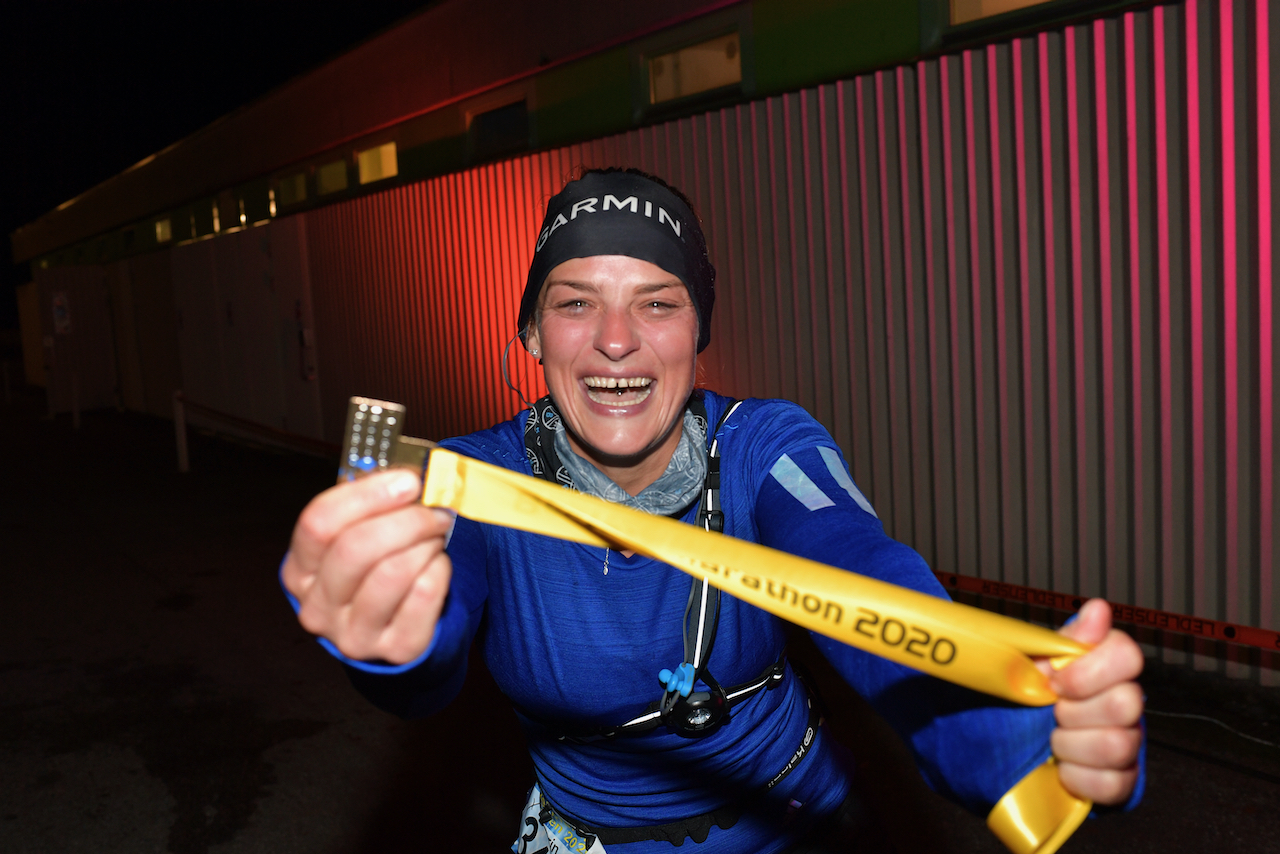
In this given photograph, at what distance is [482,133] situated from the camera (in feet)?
29.6

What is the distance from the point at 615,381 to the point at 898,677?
876mm

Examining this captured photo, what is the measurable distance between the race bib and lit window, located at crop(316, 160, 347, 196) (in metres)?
10.8

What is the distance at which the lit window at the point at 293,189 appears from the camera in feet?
40.0

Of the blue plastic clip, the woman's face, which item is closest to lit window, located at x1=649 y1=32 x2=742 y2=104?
the woman's face

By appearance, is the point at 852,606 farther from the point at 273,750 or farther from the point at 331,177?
the point at 331,177

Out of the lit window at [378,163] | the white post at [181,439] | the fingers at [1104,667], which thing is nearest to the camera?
the fingers at [1104,667]

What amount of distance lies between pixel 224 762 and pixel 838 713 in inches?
122

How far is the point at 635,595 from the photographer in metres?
1.67

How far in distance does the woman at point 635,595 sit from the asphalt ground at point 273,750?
1.36ft

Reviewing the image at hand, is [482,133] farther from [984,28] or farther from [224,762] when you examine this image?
[224,762]

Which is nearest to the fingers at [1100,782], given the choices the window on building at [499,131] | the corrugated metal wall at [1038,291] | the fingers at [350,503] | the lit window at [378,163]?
the fingers at [350,503]

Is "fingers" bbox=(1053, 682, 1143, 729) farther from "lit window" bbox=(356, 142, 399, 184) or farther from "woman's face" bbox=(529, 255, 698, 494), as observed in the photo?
"lit window" bbox=(356, 142, 399, 184)

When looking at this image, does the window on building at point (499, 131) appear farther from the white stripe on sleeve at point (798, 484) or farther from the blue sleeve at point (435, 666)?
the blue sleeve at point (435, 666)

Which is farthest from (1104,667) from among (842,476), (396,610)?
(396,610)
